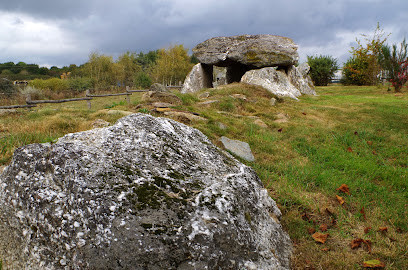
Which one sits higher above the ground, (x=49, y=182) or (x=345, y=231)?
(x=49, y=182)

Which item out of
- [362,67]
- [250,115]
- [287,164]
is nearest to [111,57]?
[362,67]

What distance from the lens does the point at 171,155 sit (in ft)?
7.74

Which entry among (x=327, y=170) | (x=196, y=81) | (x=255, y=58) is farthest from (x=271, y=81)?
(x=327, y=170)

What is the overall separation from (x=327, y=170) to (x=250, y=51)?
9428 millimetres

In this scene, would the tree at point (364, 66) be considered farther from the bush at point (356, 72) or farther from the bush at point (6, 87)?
the bush at point (6, 87)

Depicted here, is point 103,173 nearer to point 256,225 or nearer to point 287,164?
point 256,225

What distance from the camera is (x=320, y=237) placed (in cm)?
264

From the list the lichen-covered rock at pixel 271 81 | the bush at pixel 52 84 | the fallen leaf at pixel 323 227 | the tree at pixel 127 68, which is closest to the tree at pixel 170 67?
the tree at pixel 127 68

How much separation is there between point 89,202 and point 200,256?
79 centimetres

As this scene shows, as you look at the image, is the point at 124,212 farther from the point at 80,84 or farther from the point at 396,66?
the point at 80,84

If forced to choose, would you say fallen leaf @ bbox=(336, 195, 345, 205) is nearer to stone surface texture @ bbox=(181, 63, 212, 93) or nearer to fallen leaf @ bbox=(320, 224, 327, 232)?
fallen leaf @ bbox=(320, 224, 327, 232)

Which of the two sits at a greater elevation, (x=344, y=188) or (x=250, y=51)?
(x=250, y=51)

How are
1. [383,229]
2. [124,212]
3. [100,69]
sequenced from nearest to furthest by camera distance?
[124,212] → [383,229] → [100,69]

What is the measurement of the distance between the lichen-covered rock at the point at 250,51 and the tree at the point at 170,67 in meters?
24.3
